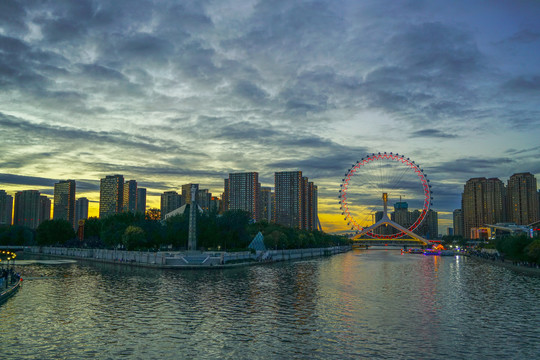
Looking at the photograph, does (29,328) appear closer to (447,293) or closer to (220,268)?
(447,293)

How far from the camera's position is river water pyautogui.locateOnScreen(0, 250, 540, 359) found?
24375 millimetres

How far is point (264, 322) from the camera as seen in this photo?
3194 cm

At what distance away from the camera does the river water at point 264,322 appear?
24.4 meters

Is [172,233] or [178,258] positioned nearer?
[178,258]

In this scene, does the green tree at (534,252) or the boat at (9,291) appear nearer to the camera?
the boat at (9,291)

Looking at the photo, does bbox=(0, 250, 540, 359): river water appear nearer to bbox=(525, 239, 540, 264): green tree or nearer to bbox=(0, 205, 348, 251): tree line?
bbox=(525, 239, 540, 264): green tree

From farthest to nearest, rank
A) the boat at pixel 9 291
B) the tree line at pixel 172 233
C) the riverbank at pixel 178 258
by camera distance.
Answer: the tree line at pixel 172 233 → the riverbank at pixel 178 258 → the boat at pixel 9 291

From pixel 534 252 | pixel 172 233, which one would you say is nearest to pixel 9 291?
pixel 172 233

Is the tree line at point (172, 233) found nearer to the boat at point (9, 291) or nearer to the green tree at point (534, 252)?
the boat at point (9, 291)

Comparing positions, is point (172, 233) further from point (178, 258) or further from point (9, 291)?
point (9, 291)

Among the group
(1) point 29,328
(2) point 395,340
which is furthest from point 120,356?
(2) point 395,340

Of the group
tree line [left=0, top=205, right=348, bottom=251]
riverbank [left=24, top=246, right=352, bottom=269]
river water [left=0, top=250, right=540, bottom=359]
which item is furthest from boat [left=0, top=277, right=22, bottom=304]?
tree line [left=0, top=205, right=348, bottom=251]

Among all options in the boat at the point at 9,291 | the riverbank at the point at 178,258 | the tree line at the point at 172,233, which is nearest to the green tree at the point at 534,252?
the riverbank at the point at 178,258

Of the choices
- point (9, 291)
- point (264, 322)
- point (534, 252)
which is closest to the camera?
point (264, 322)
